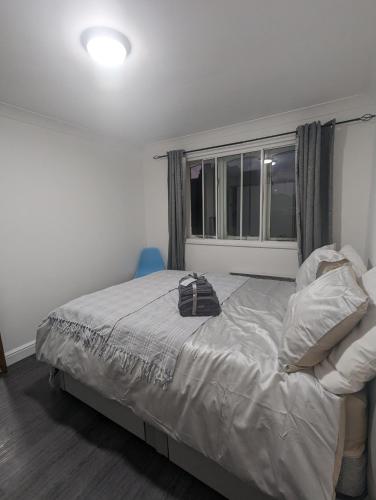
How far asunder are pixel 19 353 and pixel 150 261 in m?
1.90

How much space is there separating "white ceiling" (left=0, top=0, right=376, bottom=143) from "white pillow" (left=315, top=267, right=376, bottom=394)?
1587 millimetres

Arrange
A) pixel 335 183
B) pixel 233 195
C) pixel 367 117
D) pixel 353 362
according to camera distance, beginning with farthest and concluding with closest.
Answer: pixel 233 195, pixel 335 183, pixel 367 117, pixel 353 362

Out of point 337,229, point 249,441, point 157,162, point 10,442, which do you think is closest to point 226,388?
point 249,441

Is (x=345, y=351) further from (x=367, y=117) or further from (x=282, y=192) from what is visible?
(x=367, y=117)

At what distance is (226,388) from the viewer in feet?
3.58

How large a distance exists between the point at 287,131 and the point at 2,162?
2.88 metres

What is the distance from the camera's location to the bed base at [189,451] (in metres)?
0.89

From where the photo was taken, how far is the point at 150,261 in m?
3.63

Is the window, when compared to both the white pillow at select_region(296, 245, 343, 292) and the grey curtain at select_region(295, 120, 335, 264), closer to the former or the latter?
the grey curtain at select_region(295, 120, 335, 264)

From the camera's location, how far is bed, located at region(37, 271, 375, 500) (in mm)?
902

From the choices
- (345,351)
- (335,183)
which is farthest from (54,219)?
(335,183)

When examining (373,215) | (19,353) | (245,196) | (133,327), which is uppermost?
(245,196)

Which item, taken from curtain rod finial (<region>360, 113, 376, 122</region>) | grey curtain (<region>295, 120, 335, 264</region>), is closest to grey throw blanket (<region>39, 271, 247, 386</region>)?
grey curtain (<region>295, 120, 335, 264</region>)

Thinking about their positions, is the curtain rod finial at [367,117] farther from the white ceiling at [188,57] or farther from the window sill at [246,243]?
the window sill at [246,243]
